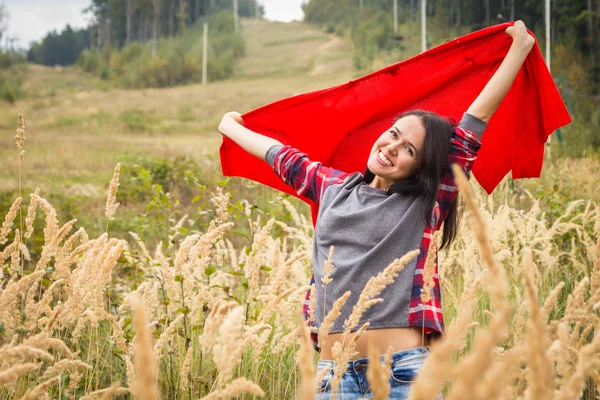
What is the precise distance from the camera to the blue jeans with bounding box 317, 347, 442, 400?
83.4 inches

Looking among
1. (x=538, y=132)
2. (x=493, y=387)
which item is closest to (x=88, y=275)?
(x=493, y=387)

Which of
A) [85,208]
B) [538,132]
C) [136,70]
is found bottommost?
[85,208]

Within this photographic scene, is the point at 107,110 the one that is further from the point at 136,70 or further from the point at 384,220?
the point at 384,220

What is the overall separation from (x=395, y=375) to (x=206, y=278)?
1860 millimetres

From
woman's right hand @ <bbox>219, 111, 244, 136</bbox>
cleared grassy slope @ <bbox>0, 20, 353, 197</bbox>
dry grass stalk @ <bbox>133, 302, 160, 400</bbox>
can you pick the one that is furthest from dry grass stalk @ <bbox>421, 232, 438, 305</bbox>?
cleared grassy slope @ <bbox>0, 20, 353, 197</bbox>

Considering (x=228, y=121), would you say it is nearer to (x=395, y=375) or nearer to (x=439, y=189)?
(x=439, y=189)

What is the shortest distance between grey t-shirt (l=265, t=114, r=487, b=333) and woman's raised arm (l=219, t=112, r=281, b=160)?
1.68ft

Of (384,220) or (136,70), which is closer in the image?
(384,220)

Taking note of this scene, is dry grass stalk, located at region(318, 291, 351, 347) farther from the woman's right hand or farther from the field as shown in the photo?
the woman's right hand

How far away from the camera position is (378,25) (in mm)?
43844

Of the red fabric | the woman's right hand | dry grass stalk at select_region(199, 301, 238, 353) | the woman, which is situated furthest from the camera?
the red fabric

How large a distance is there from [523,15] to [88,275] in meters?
31.2

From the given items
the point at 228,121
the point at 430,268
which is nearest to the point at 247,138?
the point at 228,121

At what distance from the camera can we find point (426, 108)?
3344 mm
